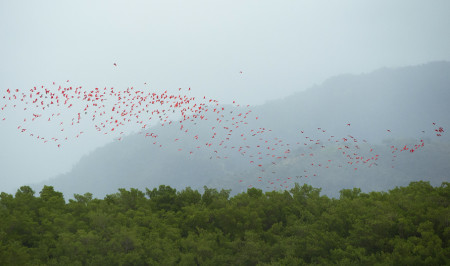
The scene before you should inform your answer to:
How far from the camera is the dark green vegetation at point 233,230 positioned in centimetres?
1555

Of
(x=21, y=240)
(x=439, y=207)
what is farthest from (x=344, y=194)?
(x=21, y=240)

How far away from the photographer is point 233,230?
19.5m

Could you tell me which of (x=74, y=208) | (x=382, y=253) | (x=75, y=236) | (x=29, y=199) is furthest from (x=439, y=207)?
(x=29, y=199)

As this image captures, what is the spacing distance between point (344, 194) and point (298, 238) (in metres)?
6.48

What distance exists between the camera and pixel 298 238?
1723 cm

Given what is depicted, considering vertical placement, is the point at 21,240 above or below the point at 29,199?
below

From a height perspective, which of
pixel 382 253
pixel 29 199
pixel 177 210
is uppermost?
pixel 29 199

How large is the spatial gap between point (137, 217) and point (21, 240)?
5.20 m

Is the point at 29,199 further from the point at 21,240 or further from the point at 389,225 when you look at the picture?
the point at 389,225

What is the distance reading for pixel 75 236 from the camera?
17.7 m

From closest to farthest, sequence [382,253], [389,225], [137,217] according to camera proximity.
A: [382,253], [389,225], [137,217]

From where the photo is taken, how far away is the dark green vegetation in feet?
51.0

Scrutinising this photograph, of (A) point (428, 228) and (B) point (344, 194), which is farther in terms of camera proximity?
(B) point (344, 194)

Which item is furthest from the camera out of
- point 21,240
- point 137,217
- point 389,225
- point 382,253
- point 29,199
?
point 29,199
